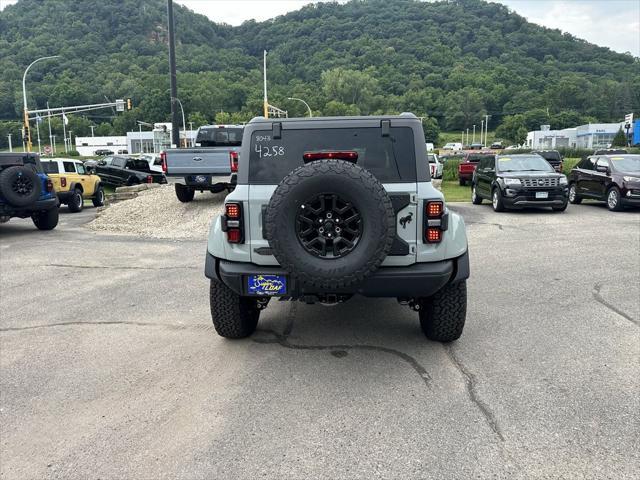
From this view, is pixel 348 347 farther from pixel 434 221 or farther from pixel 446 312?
pixel 434 221

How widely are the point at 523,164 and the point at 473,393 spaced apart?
12.5 m

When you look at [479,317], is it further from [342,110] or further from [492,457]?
[342,110]

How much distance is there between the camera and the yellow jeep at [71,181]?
1717 centimetres

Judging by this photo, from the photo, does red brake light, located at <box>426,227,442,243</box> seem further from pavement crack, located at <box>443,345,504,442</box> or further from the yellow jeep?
the yellow jeep

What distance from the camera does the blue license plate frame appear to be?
161 inches

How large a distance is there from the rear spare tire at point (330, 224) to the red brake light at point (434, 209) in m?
0.46

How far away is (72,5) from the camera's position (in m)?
99.6

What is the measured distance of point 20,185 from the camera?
36.0 feet

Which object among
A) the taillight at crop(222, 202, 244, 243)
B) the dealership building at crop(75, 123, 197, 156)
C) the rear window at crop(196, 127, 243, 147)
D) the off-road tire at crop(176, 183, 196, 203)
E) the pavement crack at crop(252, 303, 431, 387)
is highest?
the dealership building at crop(75, 123, 197, 156)

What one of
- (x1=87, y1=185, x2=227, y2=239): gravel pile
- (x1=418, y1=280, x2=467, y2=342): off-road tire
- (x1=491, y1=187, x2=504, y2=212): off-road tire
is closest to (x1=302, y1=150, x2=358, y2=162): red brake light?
(x1=418, y1=280, x2=467, y2=342): off-road tire

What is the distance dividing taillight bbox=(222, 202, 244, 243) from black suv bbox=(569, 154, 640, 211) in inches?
506

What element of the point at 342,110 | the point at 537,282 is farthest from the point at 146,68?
the point at 537,282

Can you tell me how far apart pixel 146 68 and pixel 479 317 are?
95.8 m

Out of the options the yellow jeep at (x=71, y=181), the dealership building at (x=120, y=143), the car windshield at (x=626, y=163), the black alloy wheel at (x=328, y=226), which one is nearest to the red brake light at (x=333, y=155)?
the black alloy wheel at (x=328, y=226)
